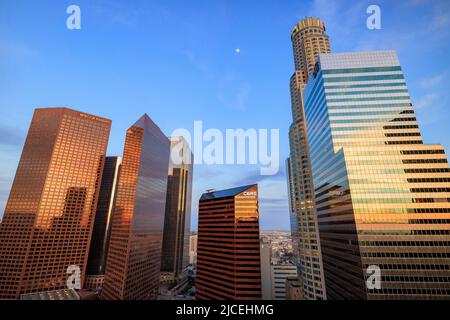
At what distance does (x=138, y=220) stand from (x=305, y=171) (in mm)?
99302

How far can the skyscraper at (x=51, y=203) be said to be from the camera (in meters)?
119

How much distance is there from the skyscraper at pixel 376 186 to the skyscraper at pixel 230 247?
3061 centimetres

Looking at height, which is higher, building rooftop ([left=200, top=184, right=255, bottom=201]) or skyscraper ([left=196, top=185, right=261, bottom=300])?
building rooftop ([left=200, top=184, right=255, bottom=201])

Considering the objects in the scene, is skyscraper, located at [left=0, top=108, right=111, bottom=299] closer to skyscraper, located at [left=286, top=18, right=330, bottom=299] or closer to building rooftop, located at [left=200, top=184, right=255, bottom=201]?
building rooftop, located at [left=200, top=184, right=255, bottom=201]

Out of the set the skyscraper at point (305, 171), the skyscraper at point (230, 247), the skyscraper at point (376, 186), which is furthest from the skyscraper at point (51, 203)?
the skyscraper at point (376, 186)

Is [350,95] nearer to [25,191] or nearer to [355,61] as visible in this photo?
[355,61]

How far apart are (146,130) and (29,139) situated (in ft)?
283

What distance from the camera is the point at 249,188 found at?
109125mm

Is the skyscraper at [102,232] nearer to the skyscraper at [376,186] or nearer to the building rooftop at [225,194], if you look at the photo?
the building rooftop at [225,194]

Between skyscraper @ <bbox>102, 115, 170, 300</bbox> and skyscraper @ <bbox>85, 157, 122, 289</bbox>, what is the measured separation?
2006 inches

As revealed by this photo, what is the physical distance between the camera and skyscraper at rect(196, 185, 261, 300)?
90.2m

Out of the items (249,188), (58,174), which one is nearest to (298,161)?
(249,188)

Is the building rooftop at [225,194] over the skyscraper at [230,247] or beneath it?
over

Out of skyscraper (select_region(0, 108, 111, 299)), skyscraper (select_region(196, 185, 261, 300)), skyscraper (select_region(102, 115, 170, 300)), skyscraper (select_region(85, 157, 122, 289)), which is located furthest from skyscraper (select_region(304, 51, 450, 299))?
skyscraper (select_region(85, 157, 122, 289))
